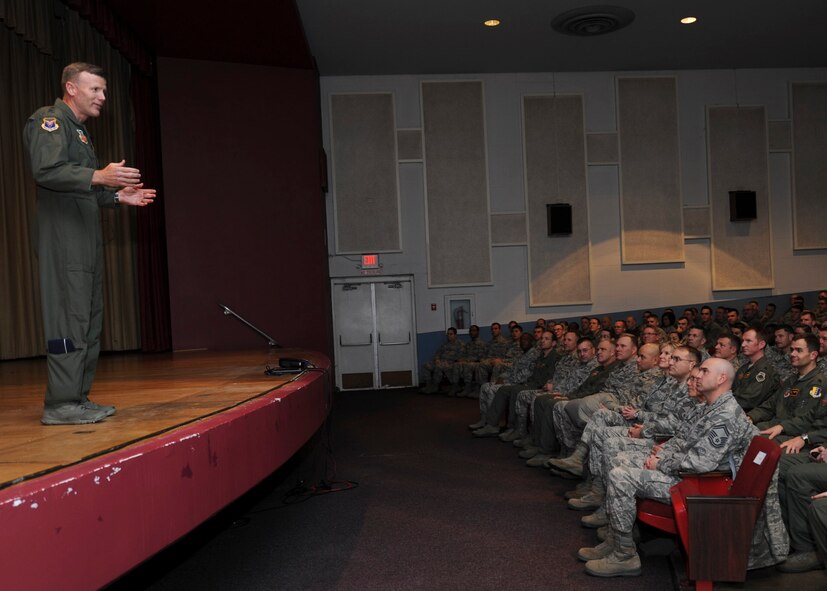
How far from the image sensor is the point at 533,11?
817 centimetres

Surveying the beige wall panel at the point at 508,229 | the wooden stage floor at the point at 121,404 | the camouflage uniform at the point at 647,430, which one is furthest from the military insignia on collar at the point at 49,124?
the beige wall panel at the point at 508,229

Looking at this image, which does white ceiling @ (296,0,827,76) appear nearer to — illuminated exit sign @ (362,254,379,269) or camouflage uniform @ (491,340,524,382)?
illuminated exit sign @ (362,254,379,269)

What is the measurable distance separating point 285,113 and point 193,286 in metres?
2.21

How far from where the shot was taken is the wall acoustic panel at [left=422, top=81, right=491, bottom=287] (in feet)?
33.7

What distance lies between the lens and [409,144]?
404 inches

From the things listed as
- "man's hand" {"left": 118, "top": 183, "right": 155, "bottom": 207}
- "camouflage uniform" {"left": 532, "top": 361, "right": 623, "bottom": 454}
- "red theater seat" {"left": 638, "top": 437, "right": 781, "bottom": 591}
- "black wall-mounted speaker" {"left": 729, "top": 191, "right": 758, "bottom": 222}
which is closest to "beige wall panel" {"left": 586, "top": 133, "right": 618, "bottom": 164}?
"black wall-mounted speaker" {"left": 729, "top": 191, "right": 758, "bottom": 222}

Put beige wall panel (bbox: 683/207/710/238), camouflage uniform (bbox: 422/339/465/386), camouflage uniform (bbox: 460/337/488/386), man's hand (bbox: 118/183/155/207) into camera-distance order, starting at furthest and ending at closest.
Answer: beige wall panel (bbox: 683/207/710/238) < camouflage uniform (bbox: 422/339/465/386) < camouflage uniform (bbox: 460/337/488/386) < man's hand (bbox: 118/183/155/207)

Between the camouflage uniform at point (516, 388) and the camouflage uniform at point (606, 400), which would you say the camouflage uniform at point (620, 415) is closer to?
the camouflage uniform at point (606, 400)

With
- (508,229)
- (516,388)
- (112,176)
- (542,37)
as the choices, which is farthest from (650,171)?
(112,176)

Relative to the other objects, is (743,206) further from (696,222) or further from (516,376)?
(516,376)

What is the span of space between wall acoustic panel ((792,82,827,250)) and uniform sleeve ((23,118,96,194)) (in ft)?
35.1

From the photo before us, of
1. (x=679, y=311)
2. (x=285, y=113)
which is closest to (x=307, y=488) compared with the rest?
(x=285, y=113)

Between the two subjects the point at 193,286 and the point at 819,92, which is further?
the point at 819,92

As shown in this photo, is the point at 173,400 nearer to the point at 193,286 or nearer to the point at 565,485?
the point at 565,485
